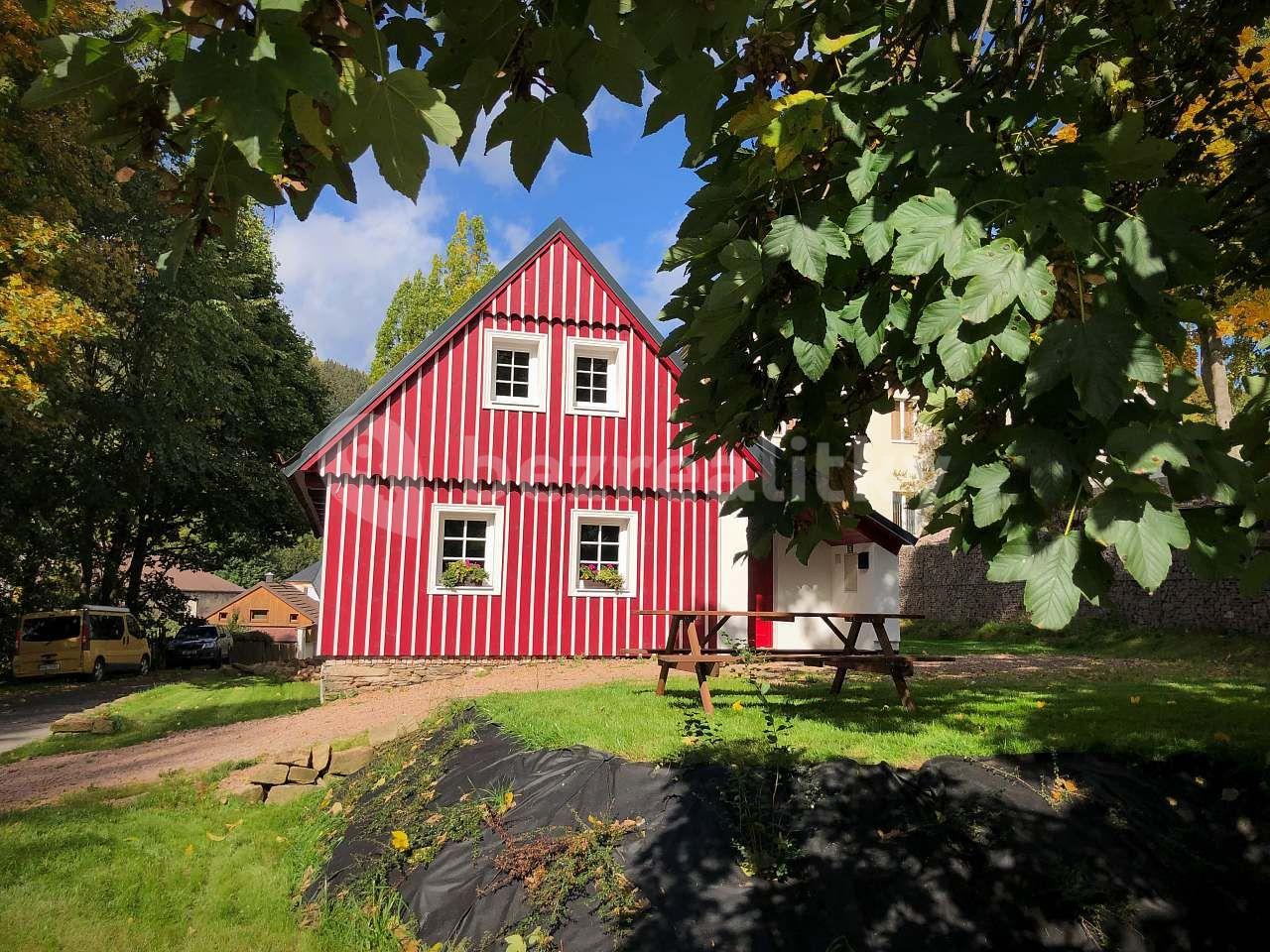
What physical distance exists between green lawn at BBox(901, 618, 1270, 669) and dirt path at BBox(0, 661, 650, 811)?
520cm

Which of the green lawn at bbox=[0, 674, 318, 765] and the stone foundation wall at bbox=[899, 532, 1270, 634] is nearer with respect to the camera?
the green lawn at bbox=[0, 674, 318, 765]

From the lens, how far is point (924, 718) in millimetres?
7590

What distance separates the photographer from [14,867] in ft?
19.1

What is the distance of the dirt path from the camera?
8.76m

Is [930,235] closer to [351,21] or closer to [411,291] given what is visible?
[351,21]

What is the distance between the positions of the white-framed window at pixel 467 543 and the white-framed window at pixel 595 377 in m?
2.33

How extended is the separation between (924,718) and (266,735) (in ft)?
26.0

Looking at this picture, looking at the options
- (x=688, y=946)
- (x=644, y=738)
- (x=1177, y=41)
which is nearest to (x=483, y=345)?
(x=644, y=738)

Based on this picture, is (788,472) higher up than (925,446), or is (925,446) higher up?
(925,446)

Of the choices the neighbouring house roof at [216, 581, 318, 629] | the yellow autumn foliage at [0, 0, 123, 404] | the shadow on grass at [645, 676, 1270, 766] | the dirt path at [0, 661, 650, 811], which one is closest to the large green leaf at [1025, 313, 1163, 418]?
the shadow on grass at [645, 676, 1270, 766]

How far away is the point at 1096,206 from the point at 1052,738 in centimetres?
539

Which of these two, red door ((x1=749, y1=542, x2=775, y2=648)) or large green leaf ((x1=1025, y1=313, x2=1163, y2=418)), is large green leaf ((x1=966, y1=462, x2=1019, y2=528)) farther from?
red door ((x1=749, y1=542, x2=775, y2=648))

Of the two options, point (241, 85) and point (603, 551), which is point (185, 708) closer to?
point (603, 551)

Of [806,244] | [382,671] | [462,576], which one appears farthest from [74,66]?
[382,671]
